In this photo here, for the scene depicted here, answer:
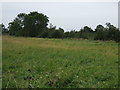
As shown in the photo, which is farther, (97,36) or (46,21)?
(46,21)

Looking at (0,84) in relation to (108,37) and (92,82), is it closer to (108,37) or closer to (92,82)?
(92,82)

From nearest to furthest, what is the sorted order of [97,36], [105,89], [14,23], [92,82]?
[105,89], [92,82], [97,36], [14,23]

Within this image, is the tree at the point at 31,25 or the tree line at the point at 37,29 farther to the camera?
the tree at the point at 31,25

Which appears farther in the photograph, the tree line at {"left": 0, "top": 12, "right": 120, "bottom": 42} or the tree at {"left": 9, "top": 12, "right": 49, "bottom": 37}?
the tree at {"left": 9, "top": 12, "right": 49, "bottom": 37}

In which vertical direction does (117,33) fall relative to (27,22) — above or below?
below

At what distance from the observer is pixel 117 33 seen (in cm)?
4538

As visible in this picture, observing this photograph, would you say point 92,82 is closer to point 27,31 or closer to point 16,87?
point 16,87

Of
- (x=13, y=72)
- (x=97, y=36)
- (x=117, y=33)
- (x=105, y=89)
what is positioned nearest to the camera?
(x=105, y=89)

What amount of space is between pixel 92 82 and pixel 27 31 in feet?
182

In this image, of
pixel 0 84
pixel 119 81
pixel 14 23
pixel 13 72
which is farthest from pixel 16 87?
pixel 14 23

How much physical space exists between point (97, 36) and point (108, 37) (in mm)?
2821

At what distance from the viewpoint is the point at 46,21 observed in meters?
63.2

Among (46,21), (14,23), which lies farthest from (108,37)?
(14,23)

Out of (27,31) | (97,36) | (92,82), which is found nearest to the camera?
(92,82)
